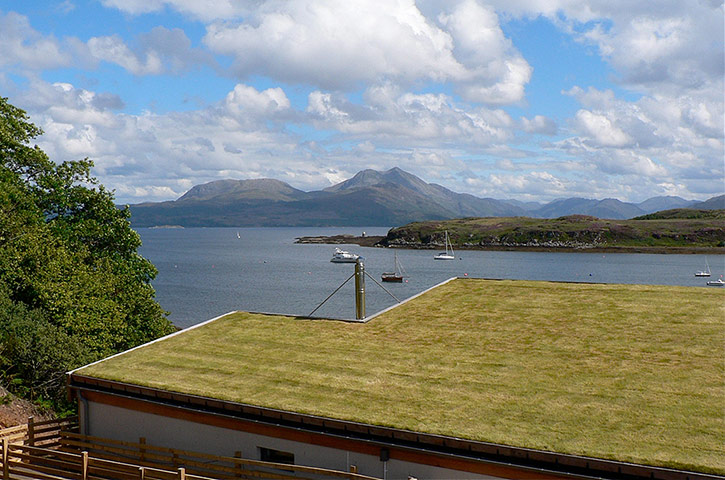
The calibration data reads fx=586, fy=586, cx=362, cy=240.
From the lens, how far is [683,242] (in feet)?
605

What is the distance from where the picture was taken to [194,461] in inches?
579

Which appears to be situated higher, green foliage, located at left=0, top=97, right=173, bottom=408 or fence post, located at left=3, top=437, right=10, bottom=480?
green foliage, located at left=0, top=97, right=173, bottom=408

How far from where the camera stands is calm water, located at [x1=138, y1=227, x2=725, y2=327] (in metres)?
88.4

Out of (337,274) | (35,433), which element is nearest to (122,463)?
(35,433)

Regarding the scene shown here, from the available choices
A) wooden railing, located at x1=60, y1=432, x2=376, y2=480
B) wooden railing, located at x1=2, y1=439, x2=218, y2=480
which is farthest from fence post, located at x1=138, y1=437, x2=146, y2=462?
wooden railing, located at x1=2, y1=439, x2=218, y2=480

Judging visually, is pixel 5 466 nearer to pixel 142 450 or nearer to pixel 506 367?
pixel 142 450

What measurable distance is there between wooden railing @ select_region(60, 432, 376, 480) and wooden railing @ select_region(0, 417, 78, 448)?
4.10 feet

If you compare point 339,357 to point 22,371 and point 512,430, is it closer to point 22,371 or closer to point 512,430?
point 512,430

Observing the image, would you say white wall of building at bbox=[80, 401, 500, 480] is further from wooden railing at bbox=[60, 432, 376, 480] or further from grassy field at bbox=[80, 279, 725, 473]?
grassy field at bbox=[80, 279, 725, 473]

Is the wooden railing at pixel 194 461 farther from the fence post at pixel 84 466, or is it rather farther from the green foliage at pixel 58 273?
the green foliage at pixel 58 273

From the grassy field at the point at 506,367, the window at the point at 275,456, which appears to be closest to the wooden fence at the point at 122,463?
the window at the point at 275,456

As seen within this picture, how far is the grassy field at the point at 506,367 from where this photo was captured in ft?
39.9

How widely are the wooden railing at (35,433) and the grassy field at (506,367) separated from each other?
115 inches

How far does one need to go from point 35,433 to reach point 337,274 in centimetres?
11564
